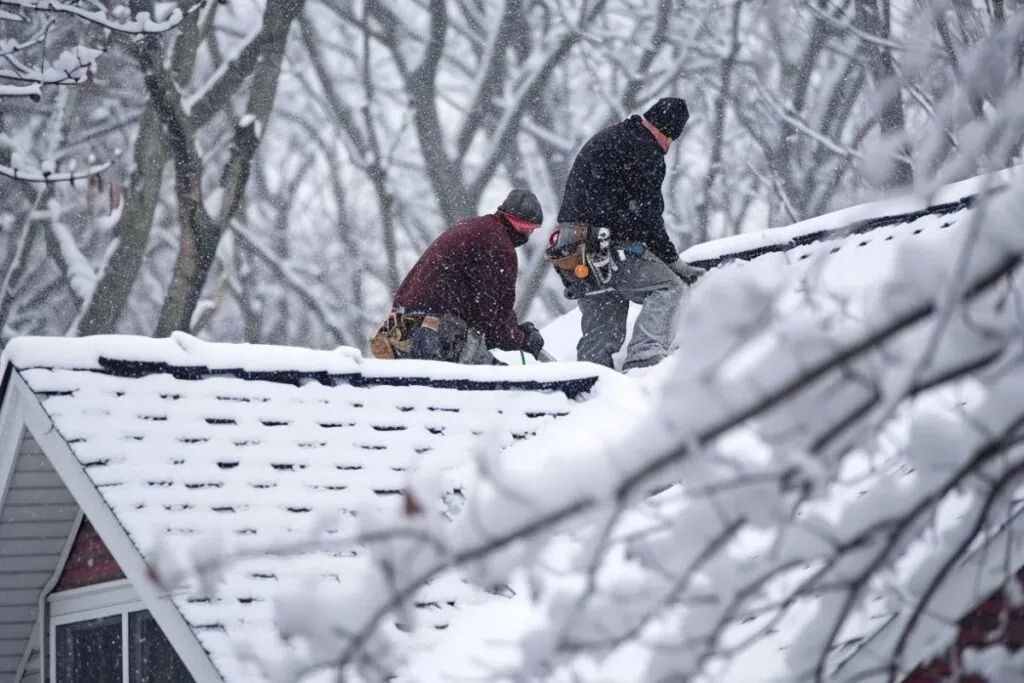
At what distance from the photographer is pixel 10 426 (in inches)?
201

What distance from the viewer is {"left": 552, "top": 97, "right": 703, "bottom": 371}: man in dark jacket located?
7441 mm

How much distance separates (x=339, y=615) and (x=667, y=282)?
18.8 feet

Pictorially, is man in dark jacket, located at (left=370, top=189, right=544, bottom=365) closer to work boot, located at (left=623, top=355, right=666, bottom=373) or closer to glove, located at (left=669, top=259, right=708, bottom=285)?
work boot, located at (left=623, top=355, right=666, bottom=373)

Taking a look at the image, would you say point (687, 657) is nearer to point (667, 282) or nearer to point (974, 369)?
point (974, 369)

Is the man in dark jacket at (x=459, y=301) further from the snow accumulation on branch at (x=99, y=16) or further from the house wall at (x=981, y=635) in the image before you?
the house wall at (x=981, y=635)

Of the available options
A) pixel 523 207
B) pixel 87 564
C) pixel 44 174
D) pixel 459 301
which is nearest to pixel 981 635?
pixel 87 564

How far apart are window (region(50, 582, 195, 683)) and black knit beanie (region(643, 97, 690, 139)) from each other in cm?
380

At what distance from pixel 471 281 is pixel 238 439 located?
6.91ft

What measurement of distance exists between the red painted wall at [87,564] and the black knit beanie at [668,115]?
3662 mm

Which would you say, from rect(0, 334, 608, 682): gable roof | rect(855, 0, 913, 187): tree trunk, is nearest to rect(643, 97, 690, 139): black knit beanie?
rect(0, 334, 608, 682): gable roof

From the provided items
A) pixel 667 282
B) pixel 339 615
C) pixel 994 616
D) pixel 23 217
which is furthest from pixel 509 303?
pixel 23 217

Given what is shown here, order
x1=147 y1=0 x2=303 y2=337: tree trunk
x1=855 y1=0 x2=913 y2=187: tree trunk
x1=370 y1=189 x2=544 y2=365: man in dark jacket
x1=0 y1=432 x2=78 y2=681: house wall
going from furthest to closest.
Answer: x1=855 y1=0 x2=913 y2=187: tree trunk
x1=147 y1=0 x2=303 y2=337: tree trunk
x1=370 y1=189 x2=544 y2=365: man in dark jacket
x1=0 y1=432 x2=78 y2=681: house wall

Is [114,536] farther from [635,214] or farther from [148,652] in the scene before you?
[635,214]

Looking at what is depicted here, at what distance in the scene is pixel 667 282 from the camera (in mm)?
7602
